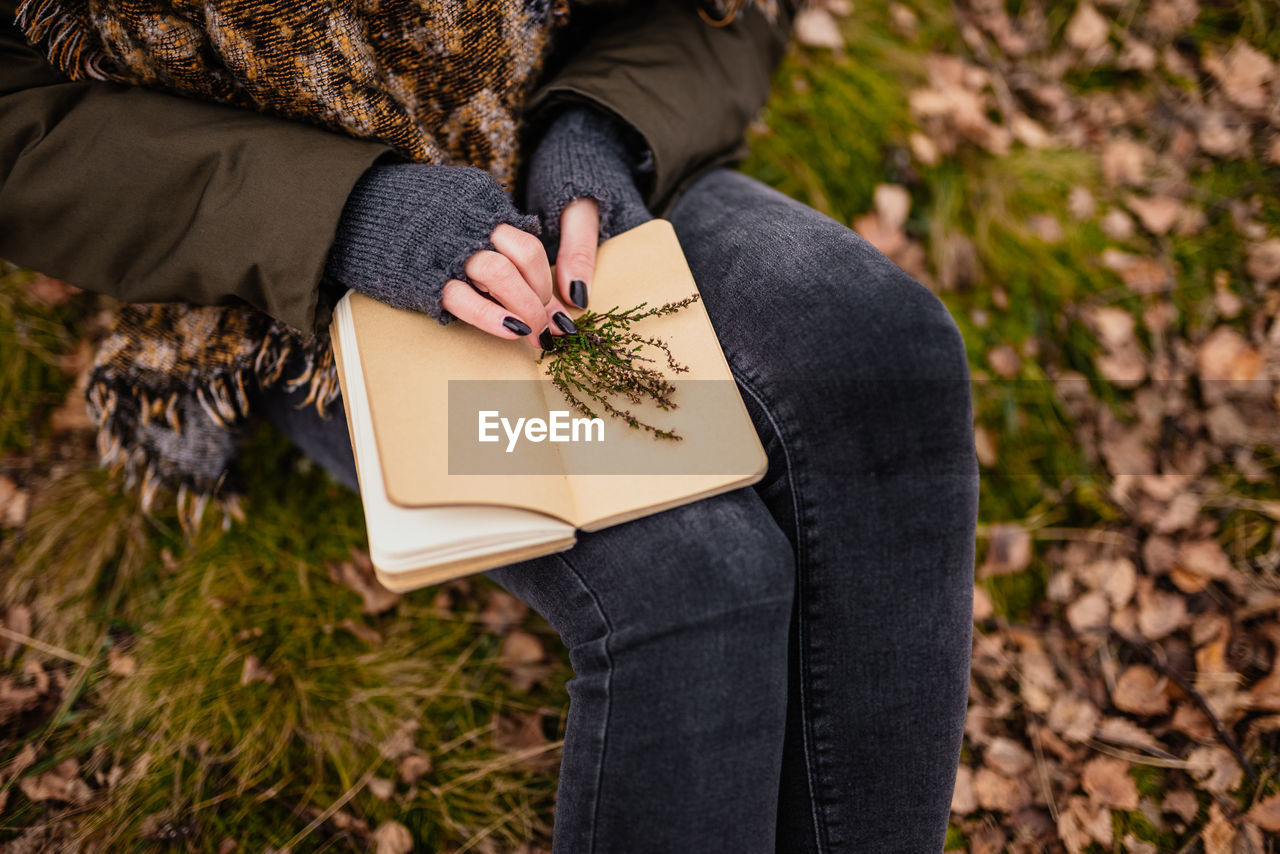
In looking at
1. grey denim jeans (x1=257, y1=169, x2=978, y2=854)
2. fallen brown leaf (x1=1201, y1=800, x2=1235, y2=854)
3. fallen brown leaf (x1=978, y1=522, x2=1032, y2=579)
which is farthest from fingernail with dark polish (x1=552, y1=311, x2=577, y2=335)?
fallen brown leaf (x1=1201, y1=800, x2=1235, y2=854)

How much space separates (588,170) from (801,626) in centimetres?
90

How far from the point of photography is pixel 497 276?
1.06 meters

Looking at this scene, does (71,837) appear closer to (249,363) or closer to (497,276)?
(249,363)

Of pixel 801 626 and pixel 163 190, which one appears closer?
pixel 163 190

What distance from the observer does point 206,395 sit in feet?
4.44

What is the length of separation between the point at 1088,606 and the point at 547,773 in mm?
1528

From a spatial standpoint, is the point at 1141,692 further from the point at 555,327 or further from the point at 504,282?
the point at 504,282

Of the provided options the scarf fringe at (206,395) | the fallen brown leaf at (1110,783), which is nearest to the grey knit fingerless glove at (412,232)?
the scarf fringe at (206,395)

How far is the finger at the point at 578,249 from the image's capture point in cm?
115

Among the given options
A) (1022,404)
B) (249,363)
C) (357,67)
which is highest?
(357,67)

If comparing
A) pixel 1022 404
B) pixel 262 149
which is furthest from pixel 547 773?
pixel 1022 404

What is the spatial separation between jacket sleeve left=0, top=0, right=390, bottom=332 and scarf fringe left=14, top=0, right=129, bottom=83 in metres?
0.03

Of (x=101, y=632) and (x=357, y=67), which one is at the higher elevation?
(x=357, y=67)

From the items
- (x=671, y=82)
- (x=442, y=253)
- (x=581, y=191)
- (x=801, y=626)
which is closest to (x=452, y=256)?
(x=442, y=253)
